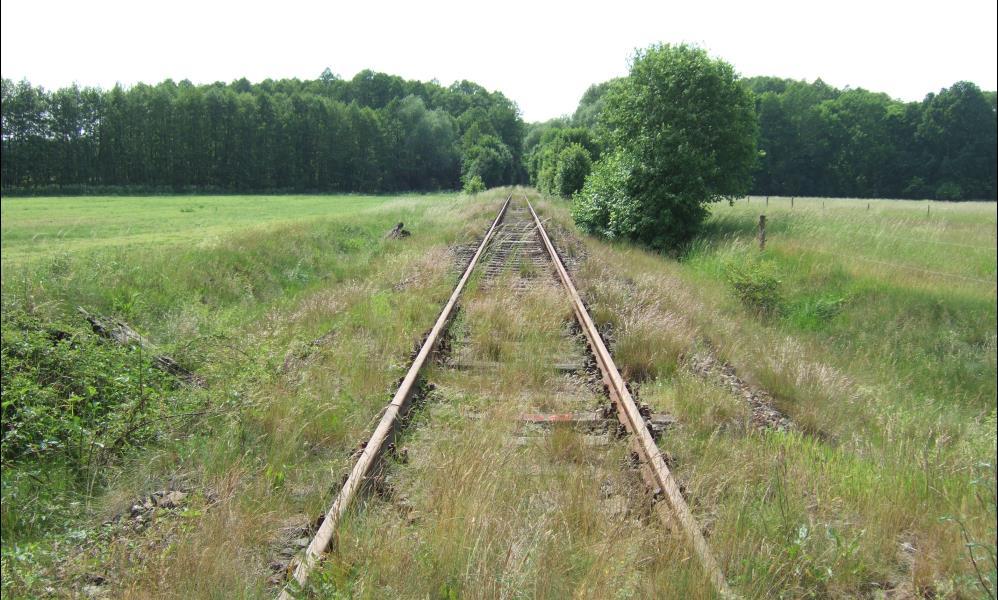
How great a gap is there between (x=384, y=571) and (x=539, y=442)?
1534mm

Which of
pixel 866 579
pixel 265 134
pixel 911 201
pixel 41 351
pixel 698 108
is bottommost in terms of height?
pixel 866 579

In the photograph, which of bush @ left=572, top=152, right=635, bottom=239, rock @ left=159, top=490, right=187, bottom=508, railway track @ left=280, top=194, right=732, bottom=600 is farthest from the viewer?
bush @ left=572, top=152, right=635, bottom=239

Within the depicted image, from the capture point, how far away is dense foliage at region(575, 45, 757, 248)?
14734mm

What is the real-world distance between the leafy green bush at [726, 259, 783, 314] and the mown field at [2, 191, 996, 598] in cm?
47

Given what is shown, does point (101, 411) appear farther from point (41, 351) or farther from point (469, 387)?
point (469, 387)

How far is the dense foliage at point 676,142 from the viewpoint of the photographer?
14734 mm

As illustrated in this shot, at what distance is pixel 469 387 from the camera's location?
4980mm

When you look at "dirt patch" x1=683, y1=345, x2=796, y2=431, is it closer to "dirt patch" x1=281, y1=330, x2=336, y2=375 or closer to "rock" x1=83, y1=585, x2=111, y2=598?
"dirt patch" x1=281, y1=330, x2=336, y2=375

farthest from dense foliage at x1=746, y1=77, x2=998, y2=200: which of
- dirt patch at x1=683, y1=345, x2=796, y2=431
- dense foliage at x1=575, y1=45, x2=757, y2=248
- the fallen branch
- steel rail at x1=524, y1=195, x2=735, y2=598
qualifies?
the fallen branch

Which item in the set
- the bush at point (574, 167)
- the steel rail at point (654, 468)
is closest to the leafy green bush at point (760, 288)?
A: the steel rail at point (654, 468)

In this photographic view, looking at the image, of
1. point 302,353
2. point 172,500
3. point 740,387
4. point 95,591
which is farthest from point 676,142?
point 95,591

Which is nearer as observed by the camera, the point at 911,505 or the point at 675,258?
the point at 911,505

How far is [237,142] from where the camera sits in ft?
240

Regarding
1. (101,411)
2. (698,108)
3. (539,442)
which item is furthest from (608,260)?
(101,411)
